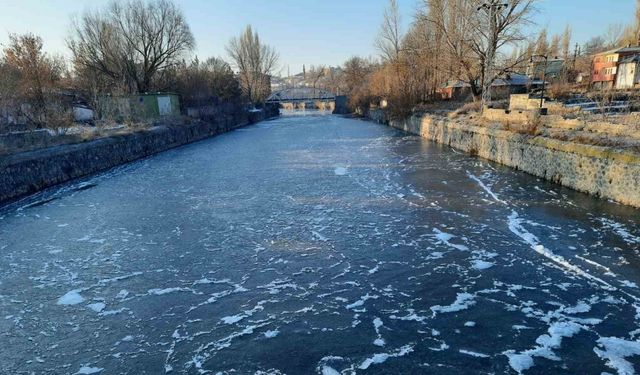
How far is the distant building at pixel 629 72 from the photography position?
3050 centimetres

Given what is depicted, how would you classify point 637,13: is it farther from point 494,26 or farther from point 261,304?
point 261,304

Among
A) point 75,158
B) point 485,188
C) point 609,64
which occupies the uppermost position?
point 609,64

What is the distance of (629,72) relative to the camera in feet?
103

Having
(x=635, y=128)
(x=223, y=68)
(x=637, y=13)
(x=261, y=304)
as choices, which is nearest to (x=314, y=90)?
(x=223, y=68)

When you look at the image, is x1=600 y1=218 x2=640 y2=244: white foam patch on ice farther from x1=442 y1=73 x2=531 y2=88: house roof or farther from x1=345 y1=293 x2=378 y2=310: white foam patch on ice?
x1=442 y1=73 x2=531 y2=88: house roof

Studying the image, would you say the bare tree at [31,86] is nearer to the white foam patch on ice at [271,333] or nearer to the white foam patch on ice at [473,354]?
the white foam patch on ice at [271,333]

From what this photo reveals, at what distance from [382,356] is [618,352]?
262 cm

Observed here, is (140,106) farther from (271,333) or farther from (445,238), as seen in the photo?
(271,333)

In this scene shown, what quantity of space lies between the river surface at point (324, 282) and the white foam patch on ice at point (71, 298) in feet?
0.10

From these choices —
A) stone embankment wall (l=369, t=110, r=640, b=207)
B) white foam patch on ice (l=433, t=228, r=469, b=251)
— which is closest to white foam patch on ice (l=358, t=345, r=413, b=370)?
white foam patch on ice (l=433, t=228, r=469, b=251)

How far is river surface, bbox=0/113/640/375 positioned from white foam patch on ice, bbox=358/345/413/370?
0.07ft

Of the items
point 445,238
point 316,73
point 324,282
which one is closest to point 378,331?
point 324,282

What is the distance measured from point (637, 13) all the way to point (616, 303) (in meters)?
46.4

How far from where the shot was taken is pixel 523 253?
7.40 m
